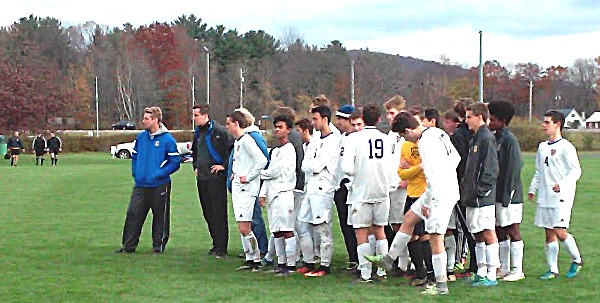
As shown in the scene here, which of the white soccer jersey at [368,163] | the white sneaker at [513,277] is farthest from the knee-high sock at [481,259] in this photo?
the white soccer jersey at [368,163]

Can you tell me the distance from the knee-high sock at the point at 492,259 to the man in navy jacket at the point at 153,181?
15.8 feet

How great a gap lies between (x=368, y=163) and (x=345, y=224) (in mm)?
1493

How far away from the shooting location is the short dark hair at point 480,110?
8.96 meters

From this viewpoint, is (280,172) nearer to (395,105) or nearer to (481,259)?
(395,105)

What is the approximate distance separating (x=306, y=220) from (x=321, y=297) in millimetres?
1499

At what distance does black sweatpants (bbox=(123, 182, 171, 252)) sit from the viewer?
39.4ft

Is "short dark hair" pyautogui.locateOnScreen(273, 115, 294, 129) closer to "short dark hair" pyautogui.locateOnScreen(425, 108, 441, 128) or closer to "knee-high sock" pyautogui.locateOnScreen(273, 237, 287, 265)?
"knee-high sock" pyautogui.locateOnScreen(273, 237, 287, 265)

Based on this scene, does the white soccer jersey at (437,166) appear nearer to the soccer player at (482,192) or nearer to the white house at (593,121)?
the soccer player at (482,192)

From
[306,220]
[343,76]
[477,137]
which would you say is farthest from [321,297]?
[343,76]

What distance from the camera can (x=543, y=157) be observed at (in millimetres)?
9703

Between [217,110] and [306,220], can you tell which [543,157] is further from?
[217,110]

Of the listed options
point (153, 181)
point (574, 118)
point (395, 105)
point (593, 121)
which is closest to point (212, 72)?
point (574, 118)

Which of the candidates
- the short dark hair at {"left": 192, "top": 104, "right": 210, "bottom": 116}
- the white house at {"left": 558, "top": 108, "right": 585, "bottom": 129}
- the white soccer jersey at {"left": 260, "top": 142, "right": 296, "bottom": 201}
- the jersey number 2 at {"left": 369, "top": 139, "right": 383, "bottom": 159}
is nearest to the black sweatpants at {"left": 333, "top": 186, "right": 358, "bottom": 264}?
the white soccer jersey at {"left": 260, "top": 142, "right": 296, "bottom": 201}

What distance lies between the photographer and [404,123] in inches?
342
